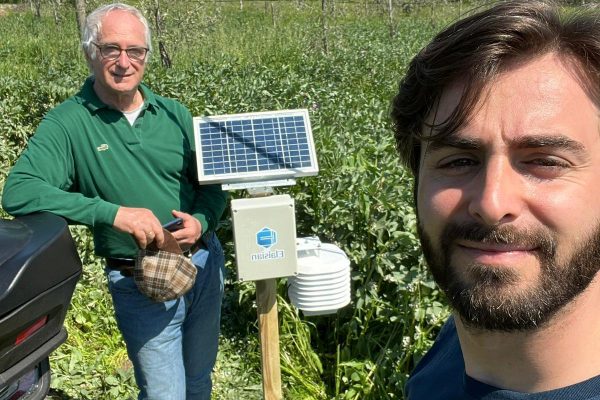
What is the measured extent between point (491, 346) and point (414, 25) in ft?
56.5

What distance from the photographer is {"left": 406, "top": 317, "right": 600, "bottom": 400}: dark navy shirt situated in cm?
113

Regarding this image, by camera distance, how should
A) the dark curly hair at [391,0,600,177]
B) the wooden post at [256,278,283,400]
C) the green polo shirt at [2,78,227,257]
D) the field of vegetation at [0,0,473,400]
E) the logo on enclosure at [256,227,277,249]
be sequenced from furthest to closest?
the field of vegetation at [0,0,473,400] → the wooden post at [256,278,283,400] → the logo on enclosure at [256,227,277,249] → the green polo shirt at [2,78,227,257] → the dark curly hair at [391,0,600,177]

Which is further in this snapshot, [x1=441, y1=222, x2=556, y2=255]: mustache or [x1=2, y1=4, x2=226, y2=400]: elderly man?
[x1=2, y1=4, x2=226, y2=400]: elderly man

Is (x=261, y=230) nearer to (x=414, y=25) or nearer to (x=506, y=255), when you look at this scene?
(x=506, y=255)

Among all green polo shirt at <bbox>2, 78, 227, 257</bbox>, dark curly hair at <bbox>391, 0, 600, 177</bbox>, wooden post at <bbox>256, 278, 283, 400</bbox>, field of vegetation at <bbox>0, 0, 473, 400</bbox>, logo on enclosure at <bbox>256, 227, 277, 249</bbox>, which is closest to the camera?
dark curly hair at <bbox>391, 0, 600, 177</bbox>

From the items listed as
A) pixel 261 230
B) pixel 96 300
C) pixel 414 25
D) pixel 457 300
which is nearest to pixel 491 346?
pixel 457 300

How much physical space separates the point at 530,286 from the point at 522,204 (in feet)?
0.47

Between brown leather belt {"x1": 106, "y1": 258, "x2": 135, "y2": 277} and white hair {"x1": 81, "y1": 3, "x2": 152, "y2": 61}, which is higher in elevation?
white hair {"x1": 81, "y1": 3, "x2": 152, "y2": 61}

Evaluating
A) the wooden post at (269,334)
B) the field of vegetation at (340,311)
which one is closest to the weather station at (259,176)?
the wooden post at (269,334)

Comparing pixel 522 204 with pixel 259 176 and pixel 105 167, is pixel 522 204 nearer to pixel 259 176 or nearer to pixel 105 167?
pixel 259 176

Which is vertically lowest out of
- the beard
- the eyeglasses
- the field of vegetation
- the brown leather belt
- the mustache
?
the field of vegetation

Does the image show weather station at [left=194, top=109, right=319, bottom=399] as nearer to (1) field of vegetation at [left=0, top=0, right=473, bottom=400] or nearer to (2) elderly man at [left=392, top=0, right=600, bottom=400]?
(1) field of vegetation at [left=0, top=0, right=473, bottom=400]

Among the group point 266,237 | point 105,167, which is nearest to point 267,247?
point 266,237

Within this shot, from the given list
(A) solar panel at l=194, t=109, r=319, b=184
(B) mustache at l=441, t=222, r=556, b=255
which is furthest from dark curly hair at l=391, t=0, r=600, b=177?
(A) solar panel at l=194, t=109, r=319, b=184
